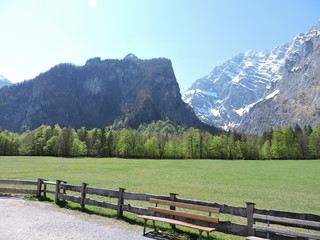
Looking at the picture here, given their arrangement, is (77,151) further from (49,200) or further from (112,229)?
(112,229)

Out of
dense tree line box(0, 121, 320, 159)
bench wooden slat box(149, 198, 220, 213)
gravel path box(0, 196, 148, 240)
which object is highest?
dense tree line box(0, 121, 320, 159)

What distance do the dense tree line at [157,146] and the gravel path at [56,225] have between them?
368 ft

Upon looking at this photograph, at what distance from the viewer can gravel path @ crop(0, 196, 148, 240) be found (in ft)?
38.0

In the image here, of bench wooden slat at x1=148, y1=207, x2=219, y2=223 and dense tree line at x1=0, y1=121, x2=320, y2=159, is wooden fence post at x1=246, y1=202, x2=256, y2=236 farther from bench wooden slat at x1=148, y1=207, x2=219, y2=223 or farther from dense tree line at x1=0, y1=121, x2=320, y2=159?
dense tree line at x1=0, y1=121, x2=320, y2=159

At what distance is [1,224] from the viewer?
42.4 feet

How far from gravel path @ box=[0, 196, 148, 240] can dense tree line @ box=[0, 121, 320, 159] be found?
112 metres

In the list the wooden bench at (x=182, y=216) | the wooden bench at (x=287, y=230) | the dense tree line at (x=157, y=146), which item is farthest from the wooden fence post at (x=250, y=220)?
the dense tree line at (x=157, y=146)

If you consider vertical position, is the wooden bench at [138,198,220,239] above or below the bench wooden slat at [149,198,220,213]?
below

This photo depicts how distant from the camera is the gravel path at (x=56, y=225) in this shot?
11588 millimetres

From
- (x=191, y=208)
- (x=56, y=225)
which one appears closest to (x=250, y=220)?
(x=191, y=208)

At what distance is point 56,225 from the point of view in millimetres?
13273

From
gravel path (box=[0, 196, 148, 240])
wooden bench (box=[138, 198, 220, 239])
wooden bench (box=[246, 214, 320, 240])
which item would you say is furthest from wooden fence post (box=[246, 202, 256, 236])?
gravel path (box=[0, 196, 148, 240])

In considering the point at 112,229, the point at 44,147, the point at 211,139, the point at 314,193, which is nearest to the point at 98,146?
the point at 44,147

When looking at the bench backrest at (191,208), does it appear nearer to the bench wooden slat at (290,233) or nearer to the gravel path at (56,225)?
the gravel path at (56,225)
